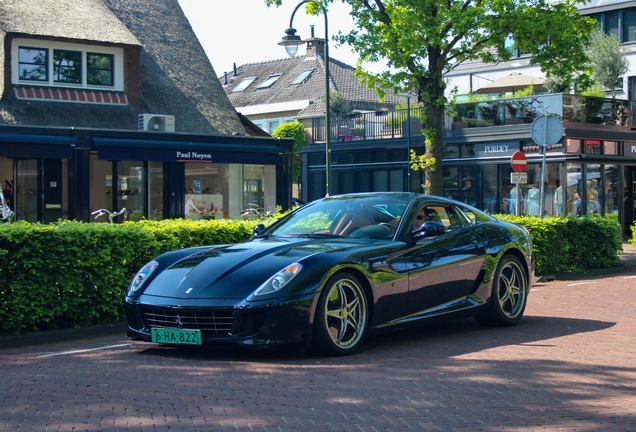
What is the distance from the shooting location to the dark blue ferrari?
7.13 meters

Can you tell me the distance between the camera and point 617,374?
22.7ft

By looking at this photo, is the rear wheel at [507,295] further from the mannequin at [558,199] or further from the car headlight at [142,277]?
the mannequin at [558,199]

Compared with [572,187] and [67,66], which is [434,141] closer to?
[572,187]

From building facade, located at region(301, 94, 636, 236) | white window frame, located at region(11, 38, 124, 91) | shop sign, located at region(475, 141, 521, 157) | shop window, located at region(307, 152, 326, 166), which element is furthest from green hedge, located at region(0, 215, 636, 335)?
shop window, located at region(307, 152, 326, 166)

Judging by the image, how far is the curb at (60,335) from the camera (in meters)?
8.99

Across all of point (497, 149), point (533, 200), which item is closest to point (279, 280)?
point (533, 200)

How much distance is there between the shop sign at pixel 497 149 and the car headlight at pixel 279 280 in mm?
24305

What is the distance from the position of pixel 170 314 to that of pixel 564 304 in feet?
21.5

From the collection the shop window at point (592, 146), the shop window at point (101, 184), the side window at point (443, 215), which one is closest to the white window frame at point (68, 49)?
the shop window at point (101, 184)

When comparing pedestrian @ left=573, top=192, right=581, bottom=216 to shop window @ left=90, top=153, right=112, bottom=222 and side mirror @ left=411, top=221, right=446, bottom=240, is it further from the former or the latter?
side mirror @ left=411, top=221, right=446, bottom=240

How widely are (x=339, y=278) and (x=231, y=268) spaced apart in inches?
36.6

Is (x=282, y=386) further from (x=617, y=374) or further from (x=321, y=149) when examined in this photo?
(x=321, y=149)

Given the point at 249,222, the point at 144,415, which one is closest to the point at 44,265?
the point at 249,222

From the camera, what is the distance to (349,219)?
863 centimetres
